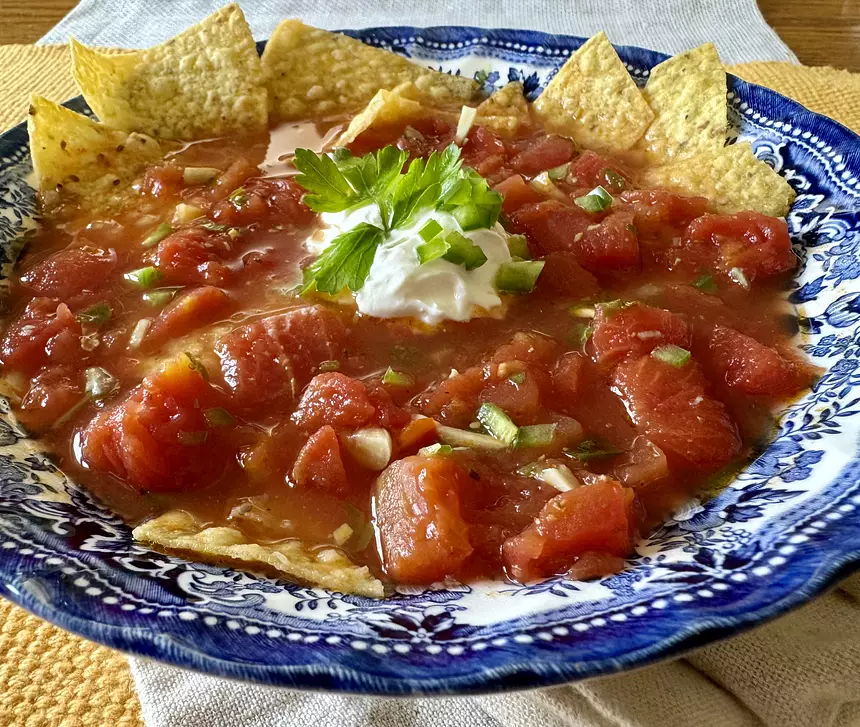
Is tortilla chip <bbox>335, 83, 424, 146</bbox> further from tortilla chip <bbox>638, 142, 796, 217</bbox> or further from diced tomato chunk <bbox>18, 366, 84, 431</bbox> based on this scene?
diced tomato chunk <bbox>18, 366, 84, 431</bbox>

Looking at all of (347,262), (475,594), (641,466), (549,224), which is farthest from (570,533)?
(549,224)

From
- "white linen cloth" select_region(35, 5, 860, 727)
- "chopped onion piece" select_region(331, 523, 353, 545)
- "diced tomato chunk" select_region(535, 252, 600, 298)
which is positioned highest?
"diced tomato chunk" select_region(535, 252, 600, 298)

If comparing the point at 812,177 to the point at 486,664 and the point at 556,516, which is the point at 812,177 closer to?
the point at 556,516

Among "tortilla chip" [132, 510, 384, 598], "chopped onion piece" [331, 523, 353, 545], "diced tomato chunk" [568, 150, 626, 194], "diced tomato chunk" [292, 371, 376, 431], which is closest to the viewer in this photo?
"tortilla chip" [132, 510, 384, 598]

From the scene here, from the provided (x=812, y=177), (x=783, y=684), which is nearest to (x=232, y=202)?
(x=812, y=177)

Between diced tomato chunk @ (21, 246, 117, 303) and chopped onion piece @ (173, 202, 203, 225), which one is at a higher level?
chopped onion piece @ (173, 202, 203, 225)

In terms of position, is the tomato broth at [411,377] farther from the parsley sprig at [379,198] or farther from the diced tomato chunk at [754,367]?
the parsley sprig at [379,198]

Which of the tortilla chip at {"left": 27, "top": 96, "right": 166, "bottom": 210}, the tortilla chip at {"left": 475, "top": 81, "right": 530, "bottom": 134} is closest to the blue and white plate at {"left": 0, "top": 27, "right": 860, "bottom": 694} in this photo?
the tortilla chip at {"left": 27, "top": 96, "right": 166, "bottom": 210}
